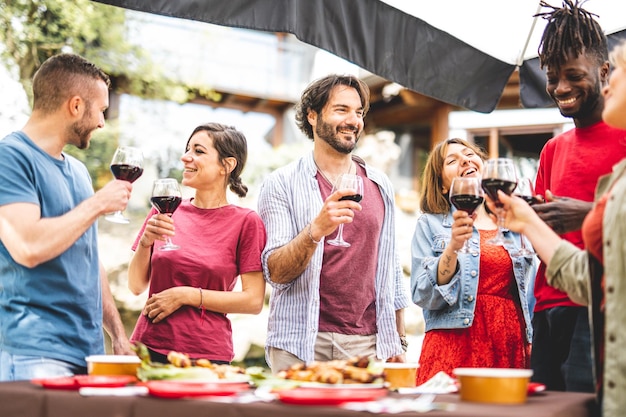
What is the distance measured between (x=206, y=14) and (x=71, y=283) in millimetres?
1266

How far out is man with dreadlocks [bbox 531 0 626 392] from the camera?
2.76 m

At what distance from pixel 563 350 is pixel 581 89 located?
107 cm

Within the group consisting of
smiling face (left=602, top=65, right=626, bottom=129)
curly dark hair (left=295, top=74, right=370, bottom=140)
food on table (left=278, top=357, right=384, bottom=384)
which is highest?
curly dark hair (left=295, top=74, right=370, bottom=140)

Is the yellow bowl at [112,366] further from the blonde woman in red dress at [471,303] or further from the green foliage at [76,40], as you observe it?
the green foliage at [76,40]

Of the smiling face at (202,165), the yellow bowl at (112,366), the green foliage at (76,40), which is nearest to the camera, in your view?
the yellow bowl at (112,366)

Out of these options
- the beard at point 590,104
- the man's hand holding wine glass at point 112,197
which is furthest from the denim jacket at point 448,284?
the man's hand holding wine glass at point 112,197

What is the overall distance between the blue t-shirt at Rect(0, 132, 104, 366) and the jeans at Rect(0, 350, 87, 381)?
0.08 feet

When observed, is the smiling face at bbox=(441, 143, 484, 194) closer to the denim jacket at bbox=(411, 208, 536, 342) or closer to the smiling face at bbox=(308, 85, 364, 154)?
the denim jacket at bbox=(411, 208, 536, 342)

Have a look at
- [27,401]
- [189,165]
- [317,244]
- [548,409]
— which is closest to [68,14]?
[189,165]

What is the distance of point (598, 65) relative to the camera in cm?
300

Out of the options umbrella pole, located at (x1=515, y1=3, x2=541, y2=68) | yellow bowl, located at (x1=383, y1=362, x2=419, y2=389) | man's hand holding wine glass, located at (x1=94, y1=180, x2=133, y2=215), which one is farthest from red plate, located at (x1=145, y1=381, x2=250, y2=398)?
umbrella pole, located at (x1=515, y1=3, x2=541, y2=68)

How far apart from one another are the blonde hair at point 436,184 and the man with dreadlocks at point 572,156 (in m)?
0.77

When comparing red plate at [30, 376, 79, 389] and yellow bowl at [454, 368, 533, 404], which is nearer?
yellow bowl at [454, 368, 533, 404]

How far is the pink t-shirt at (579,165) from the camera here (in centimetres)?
284
